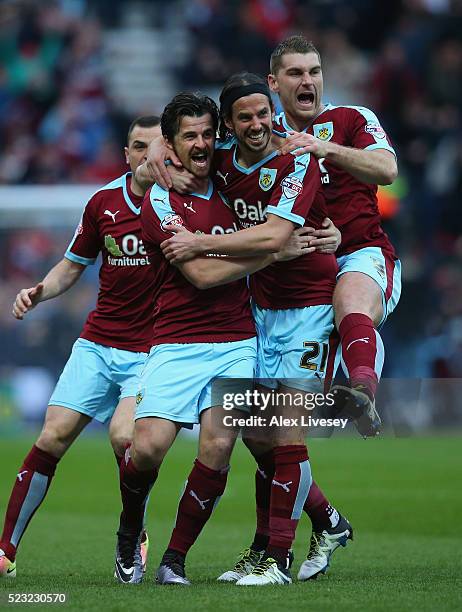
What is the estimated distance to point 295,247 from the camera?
620 centimetres

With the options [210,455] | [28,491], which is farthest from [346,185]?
[28,491]

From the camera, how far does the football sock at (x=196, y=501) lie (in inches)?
236

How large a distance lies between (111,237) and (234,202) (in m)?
1.06

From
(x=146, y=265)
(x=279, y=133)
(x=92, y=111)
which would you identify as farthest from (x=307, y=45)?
(x=92, y=111)

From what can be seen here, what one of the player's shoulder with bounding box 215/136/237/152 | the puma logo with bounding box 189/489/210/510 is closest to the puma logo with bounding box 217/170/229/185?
the player's shoulder with bounding box 215/136/237/152

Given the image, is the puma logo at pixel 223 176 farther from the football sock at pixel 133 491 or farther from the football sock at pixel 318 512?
the football sock at pixel 318 512

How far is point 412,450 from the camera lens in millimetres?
15273

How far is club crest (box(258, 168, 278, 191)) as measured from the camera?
239 inches

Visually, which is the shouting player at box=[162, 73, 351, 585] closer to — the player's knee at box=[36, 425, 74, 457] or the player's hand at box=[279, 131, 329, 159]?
the player's hand at box=[279, 131, 329, 159]

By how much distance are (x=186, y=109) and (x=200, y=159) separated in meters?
0.25

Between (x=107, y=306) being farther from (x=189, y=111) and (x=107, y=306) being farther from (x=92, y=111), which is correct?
(x=92, y=111)

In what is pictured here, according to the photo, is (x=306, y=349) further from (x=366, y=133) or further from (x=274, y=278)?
(x=366, y=133)

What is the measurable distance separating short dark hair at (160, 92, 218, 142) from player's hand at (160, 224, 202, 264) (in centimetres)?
55

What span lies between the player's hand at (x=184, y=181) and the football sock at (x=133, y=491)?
1.33 meters
